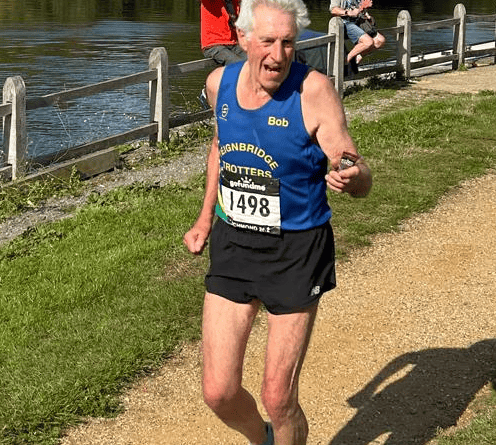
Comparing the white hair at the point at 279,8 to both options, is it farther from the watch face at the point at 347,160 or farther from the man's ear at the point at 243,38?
the watch face at the point at 347,160

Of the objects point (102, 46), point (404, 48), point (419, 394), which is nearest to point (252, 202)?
point (419, 394)

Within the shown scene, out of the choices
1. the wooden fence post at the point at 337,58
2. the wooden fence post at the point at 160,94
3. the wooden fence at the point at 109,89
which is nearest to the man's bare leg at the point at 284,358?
the wooden fence at the point at 109,89

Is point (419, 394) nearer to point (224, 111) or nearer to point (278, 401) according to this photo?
point (278, 401)

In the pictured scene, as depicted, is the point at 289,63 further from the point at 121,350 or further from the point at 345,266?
the point at 345,266

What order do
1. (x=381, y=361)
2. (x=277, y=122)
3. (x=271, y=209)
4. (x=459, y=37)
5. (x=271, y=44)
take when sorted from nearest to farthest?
(x=271, y=44)
(x=277, y=122)
(x=271, y=209)
(x=381, y=361)
(x=459, y=37)

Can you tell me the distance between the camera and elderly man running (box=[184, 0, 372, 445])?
14.3ft

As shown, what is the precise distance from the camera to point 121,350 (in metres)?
6.81

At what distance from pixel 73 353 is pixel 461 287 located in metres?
3.01

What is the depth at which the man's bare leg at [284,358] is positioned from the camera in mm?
4562

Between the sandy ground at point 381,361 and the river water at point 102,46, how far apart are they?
5.06m

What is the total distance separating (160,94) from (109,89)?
3.56 feet

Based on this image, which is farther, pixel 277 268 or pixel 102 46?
pixel 102 46

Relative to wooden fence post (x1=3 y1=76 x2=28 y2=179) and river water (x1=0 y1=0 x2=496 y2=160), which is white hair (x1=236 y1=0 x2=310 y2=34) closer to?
wooden fence post (x1=3 y1=76 x2=28 y2=179)

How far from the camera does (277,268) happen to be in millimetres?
4598
